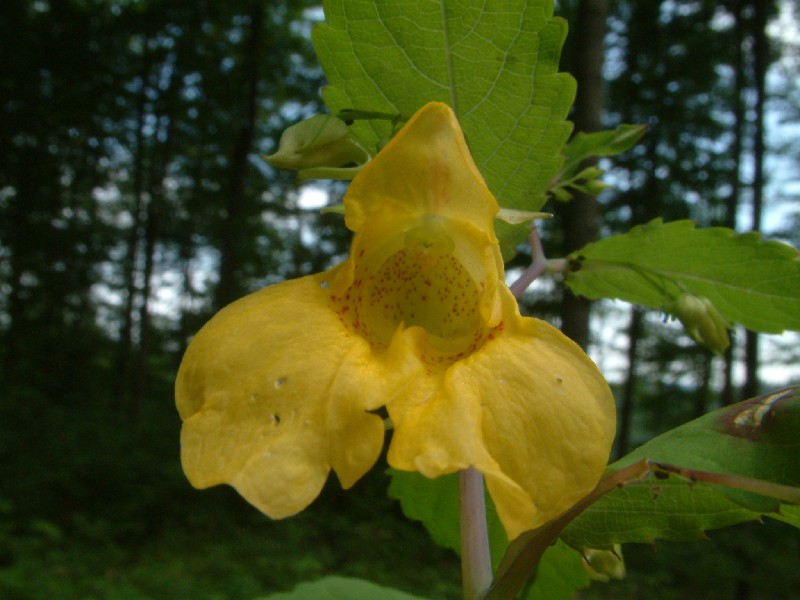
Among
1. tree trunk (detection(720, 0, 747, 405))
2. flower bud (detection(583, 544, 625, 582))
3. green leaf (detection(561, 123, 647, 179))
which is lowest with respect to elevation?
flower bud (detection(583, 544, 625, 582))

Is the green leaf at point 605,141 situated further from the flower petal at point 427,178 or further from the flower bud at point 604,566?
the flower bud at point 604,566

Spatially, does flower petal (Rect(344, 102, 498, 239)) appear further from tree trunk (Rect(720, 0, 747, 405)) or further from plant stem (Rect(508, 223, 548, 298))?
tree trunk (Rect(720, 0, 747, 405))

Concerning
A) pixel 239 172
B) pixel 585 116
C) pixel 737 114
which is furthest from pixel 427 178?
pixel 737 114

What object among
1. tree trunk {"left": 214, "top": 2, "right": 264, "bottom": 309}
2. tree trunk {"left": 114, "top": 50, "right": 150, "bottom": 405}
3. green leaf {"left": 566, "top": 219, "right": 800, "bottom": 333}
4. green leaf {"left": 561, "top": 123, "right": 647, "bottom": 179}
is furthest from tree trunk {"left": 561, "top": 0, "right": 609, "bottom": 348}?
tree trunk {"left": 114, "top": 50, "right": 150, "bottom": 405}

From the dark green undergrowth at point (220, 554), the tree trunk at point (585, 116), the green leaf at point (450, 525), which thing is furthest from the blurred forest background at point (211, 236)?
the green leaf at point (450, 525)

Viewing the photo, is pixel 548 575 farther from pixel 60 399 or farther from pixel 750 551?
pixel 60 399

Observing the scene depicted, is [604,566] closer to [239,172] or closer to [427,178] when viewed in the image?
[427,178]
